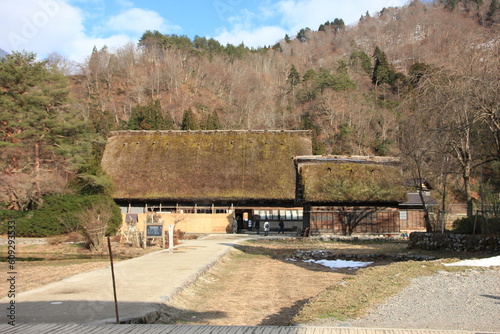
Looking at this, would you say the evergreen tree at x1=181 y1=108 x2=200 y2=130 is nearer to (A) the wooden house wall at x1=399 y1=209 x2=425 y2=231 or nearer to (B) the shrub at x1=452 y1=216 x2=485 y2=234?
(A) the wooden house wall at x1=399 y1=209 x2=425 y2=231

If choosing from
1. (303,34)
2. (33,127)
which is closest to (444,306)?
(33,127)

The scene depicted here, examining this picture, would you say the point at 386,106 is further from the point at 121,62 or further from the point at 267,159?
the point at 121,62

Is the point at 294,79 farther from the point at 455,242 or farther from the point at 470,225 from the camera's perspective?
the point at 455,242

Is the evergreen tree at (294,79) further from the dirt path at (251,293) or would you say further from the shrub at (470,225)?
the dirt path at (251,293)

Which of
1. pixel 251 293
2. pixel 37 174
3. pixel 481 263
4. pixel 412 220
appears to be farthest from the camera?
pixel 412 220

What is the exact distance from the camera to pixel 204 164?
37938 mm

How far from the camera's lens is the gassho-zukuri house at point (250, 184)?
2786 centimetres

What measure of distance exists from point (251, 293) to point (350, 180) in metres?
20.0

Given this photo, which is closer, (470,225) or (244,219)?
(470,225)

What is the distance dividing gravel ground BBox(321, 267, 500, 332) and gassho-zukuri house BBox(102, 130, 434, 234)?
662 inches

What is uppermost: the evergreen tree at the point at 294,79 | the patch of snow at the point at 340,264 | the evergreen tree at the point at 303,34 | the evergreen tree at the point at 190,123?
the evergreen tree at the point at 303,34

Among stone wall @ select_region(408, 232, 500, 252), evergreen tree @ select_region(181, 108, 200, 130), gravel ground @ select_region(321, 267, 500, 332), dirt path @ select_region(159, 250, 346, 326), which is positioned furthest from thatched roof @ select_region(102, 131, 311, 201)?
gravel ground @ select_region(321, 267, 500, 332)

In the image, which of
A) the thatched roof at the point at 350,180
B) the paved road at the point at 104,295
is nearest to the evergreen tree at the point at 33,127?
the thatched roof at the point at 350,180

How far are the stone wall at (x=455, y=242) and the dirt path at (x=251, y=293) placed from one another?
15.6 feet
